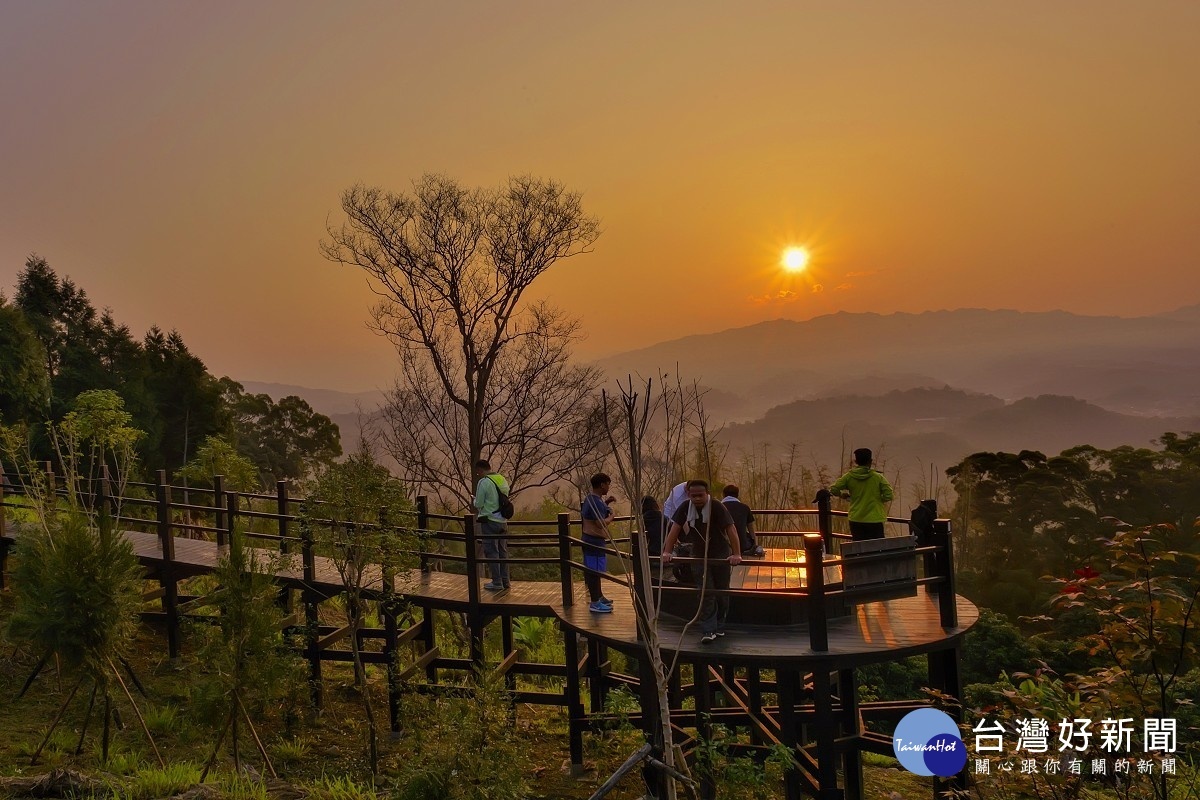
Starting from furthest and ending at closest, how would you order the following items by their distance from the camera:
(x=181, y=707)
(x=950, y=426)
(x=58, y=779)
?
(x=950, y=426)
(x=181, y=707)
(x=58, y=779)

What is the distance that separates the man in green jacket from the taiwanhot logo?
1.99m

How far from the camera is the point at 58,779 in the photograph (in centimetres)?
754

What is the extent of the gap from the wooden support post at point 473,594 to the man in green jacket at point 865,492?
489 centimetres

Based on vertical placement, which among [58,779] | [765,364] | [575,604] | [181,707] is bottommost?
[181,707]

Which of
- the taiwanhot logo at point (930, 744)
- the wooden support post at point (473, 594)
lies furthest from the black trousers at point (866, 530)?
the wooden support post at point (473, 594)

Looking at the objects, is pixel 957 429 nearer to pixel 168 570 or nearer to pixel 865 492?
pixel 865 492

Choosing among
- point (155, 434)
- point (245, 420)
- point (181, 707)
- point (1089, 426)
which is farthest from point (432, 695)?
point (1089, 426)

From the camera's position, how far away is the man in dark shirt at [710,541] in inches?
308

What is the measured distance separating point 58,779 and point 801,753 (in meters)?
7.50

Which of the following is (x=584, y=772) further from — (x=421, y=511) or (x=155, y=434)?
(x=155, y=434)

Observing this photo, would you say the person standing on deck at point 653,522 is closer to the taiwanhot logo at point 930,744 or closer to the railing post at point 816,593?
the railing post at point 816,593

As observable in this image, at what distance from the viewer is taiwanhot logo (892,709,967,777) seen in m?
7.84

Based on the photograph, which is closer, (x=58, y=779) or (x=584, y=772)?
(x=58, y=779)

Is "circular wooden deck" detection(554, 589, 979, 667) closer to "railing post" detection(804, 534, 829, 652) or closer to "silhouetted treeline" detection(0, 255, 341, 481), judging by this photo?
"railing post" detection(804, 534, 829, 652)
